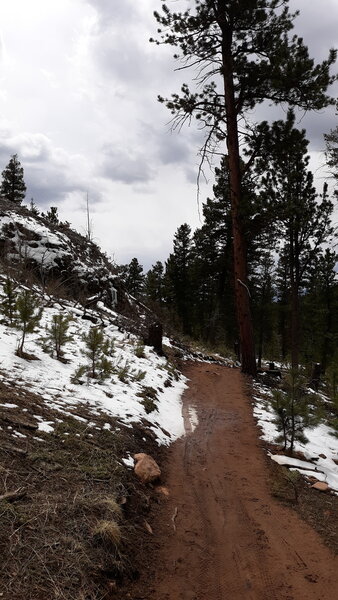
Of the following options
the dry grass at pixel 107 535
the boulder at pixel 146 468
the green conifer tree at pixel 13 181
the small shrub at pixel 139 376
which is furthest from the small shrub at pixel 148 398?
the green conifer tree at pixel 13 181

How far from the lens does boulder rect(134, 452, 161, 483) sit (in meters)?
4.54

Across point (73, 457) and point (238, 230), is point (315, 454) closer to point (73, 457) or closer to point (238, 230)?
point (73, 457)

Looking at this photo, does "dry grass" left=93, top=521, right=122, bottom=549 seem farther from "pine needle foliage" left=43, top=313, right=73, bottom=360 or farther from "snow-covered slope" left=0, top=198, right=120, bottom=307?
"snow-covered slope" left=0, top=198, right=120, bottom=307

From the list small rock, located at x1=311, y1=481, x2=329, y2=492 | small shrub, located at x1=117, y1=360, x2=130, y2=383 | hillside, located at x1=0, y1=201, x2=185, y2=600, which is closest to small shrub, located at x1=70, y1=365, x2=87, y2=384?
hillside, located at x1=0, y1=201, x2=185, y2=600

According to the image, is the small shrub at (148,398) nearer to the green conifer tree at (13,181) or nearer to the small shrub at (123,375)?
the small shrub at (123,375)

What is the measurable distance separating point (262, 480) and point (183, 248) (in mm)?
31091

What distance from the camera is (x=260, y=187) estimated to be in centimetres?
1341

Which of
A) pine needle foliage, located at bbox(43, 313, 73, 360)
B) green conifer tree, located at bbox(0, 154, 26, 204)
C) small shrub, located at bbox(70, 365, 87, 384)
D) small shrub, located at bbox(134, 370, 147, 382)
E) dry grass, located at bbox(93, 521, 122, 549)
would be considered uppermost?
green conifer tree, located at bbox(0, 154, 26, 204)

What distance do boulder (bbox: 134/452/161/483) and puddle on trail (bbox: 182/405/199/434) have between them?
7.00 ft

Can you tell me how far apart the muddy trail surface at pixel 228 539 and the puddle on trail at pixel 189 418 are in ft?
2.29

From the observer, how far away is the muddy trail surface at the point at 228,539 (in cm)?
306

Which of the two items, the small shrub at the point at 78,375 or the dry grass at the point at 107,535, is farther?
the small shrub at the point at 78,375

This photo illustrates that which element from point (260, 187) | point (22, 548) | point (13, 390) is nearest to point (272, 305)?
point (260, 187)

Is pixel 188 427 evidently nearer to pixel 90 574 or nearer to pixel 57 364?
pixel 57 364
